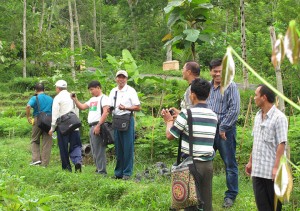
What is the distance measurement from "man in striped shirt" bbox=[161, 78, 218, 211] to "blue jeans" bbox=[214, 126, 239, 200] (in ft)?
3.95

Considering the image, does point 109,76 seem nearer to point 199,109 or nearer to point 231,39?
point 199,109

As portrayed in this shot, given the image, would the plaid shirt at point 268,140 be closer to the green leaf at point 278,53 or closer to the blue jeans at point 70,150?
the green leaf at point 278,53

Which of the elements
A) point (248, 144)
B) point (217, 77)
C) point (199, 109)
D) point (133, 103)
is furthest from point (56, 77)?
point (199, 109)

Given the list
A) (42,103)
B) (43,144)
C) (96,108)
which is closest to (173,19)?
(96,108)

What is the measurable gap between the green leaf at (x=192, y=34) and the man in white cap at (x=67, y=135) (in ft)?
9.57

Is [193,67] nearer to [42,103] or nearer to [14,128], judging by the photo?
[42,103]

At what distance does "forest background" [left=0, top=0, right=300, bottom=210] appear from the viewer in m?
7.13

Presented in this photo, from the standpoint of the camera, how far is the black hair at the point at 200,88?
16.6 ft

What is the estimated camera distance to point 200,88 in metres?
5.09

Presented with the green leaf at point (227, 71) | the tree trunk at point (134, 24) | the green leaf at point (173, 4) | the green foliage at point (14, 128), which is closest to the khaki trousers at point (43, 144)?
the green leaf at point (173, 4)

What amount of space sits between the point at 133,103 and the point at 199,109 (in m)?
3.28

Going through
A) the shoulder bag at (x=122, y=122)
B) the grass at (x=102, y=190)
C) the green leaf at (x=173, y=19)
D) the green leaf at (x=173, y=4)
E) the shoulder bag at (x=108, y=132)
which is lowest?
the grass at (x=102, y=190)

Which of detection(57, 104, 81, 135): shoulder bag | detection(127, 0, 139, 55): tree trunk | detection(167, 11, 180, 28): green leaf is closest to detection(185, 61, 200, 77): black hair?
detection(167, 11, 180, 28): green leaf

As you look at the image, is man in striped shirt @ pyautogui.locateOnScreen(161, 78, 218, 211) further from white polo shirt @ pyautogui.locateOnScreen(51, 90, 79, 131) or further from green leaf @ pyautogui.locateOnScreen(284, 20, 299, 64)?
white polo shirt @ pyautogui.locateOnScreen(51, 90, 79, 131)
